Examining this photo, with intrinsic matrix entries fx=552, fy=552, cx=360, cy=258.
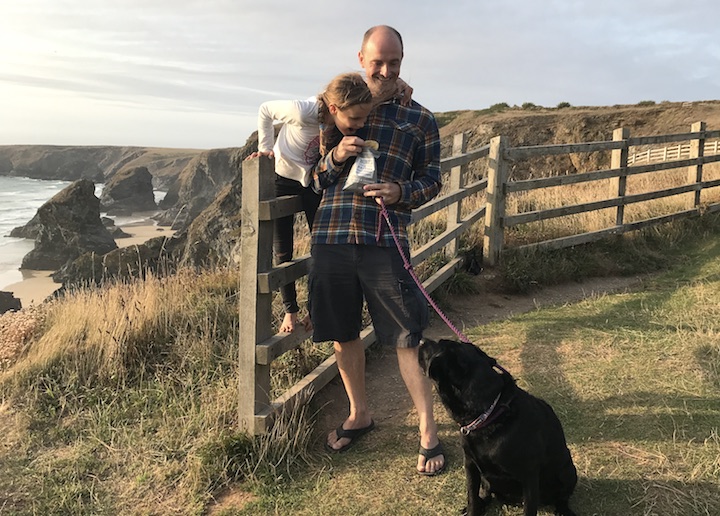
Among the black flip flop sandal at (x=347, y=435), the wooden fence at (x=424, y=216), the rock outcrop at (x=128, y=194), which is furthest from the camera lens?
the rock outcrop at (x=128, y=194)

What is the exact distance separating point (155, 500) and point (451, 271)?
3.92 meters

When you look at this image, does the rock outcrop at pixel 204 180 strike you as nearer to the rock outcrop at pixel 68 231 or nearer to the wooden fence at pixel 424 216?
the rock outcrop at pixel 68 231

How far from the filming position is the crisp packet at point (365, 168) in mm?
2682

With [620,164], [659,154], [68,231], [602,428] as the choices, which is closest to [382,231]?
[602,428]

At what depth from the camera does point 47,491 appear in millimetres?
3006

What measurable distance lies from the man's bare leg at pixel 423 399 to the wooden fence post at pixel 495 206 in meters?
3.93

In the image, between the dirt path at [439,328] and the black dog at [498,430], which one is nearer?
the black dog at [498,430]

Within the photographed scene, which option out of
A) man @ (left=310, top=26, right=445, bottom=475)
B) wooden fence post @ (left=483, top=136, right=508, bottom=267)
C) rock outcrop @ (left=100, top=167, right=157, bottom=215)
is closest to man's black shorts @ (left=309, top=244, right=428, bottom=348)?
man @ (left=310, top=26, right=445, bottom=475)

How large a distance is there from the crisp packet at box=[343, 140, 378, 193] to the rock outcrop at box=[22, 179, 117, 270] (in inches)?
1308

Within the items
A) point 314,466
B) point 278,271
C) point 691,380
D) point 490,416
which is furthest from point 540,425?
point 691,380

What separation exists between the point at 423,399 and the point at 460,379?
661 millimetres

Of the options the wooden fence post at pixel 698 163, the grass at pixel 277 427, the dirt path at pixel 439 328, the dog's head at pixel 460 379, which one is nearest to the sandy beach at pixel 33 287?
the grass at pixel 277 427

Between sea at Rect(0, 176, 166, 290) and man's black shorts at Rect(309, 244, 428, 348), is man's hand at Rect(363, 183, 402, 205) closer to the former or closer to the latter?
man's black shorts at Rect(309, 244, 428, 348)

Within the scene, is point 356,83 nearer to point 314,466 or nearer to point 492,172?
point 314,466
